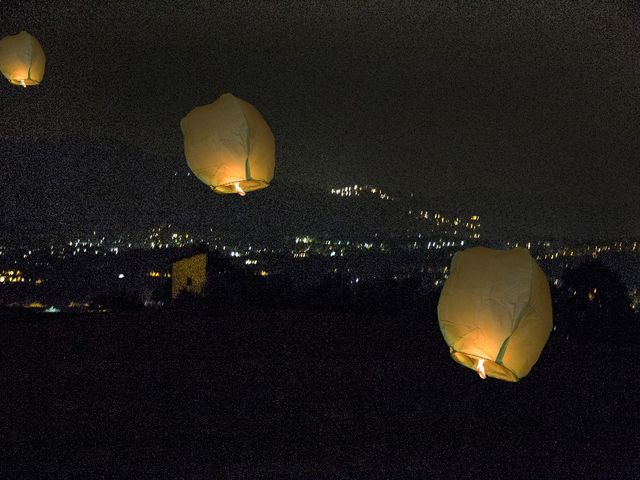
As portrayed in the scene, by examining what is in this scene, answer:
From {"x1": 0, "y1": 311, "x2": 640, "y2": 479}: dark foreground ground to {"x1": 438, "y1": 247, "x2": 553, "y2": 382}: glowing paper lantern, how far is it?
2.21 meters

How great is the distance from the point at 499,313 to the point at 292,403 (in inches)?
149

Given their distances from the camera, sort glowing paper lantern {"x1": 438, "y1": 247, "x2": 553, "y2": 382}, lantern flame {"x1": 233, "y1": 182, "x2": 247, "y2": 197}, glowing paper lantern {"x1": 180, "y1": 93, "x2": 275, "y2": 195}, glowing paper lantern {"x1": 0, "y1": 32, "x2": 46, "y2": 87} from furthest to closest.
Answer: glowing paper lantern {"x1": 0, "y1": 32, "x2": 46, "y2": 87}
lantern flame {"x1": 233, "y1": 182, "x2": 247, "y2": 197}
glowing paper lantern {"x1": 180, "y1": 93, "x2": 275, "y2": 195}
glowing paper lantern {"x1": 438, "y1": 247, "x2": 553, "y2": 382}

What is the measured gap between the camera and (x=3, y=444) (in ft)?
16.6

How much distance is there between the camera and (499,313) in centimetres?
302

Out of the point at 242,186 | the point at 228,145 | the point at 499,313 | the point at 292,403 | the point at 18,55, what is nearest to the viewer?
the point at 499,313

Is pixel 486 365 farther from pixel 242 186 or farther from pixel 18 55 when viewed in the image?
pixel 18 55

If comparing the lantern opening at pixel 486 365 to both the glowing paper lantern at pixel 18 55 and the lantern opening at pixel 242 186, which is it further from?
the glowing paper lantern at pixel 18 55

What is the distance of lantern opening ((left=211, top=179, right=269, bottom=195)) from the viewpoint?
3.41 m

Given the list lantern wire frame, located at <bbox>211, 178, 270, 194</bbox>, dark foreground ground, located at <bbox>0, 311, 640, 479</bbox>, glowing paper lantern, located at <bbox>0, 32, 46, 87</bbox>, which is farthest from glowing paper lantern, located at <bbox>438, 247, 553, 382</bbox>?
glowing paper lantern, located at <bbox>0, 32, 46, 87</bbox>

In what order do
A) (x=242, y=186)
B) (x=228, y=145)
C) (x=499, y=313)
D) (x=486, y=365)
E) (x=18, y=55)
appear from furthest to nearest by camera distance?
(x=18, y=55), (x=242, y=186), (x=228, y=145), (x=486, y=365), (x=499, y=313)

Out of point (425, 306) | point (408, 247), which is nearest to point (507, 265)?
point (425, 306)

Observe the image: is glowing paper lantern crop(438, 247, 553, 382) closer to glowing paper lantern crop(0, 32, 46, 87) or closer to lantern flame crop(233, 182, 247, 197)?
lantern flame crop(233, 182, 247, 197)

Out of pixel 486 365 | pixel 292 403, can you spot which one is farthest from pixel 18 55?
pixel 486 365

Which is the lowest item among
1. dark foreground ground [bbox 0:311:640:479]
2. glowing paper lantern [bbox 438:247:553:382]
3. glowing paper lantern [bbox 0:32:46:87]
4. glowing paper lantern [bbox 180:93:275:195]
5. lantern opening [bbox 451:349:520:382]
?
dark foreground ground [bbox 0:311:640:479]
